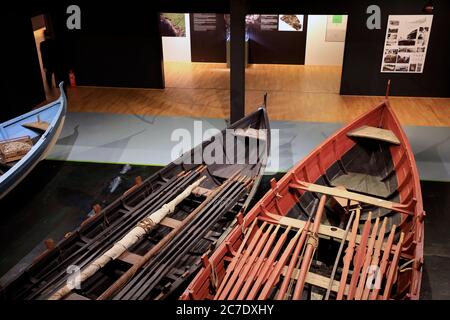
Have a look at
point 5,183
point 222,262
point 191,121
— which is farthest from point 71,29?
point 222,262

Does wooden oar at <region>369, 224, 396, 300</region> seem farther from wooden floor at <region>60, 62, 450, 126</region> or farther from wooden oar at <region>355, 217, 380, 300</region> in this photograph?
wooden floor at <region>60, 62, 450, 126</region>

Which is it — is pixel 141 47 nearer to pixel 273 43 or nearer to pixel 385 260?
pixel 273 43

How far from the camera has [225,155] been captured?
7289mm

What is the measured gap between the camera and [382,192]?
249 inches

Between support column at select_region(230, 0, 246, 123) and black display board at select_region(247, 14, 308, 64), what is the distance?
5.05 metres

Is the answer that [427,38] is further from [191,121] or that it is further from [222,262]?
[222,262]

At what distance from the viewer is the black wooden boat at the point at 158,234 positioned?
4.66 m

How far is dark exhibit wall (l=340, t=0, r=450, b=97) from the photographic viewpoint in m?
10.2

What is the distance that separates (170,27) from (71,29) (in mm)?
3341

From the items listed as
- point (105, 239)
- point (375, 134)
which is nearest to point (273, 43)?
point (375, 134)

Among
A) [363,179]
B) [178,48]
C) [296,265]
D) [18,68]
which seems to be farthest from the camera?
[178,48]

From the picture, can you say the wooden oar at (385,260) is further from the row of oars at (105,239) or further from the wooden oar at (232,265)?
the row of oars at (105,239)

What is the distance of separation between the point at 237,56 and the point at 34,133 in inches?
151

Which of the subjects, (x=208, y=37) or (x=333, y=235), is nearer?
(x=333, y=235)
